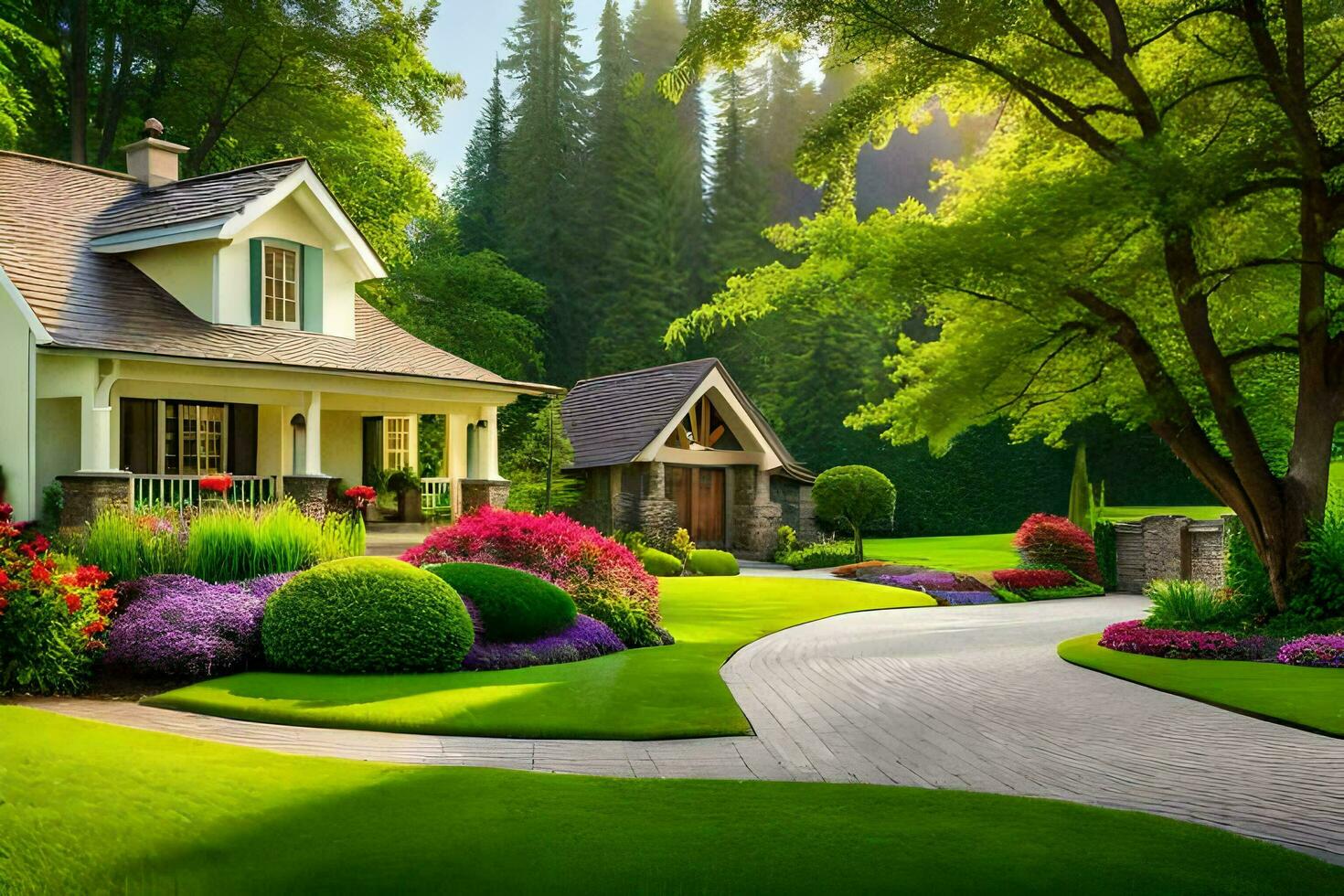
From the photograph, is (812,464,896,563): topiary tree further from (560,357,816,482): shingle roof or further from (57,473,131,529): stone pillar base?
(57,473,131,529): stone pillar base

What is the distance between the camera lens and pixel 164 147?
2077cm

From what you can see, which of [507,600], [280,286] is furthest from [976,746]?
[280,286]

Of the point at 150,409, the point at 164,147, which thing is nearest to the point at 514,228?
the point at 164,147

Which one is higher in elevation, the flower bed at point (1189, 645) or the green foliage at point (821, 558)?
the flower bed at point (1189, 645)

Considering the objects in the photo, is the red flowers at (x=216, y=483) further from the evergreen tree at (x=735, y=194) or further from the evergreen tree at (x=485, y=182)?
the evergreen tree at (x=485, y=182)

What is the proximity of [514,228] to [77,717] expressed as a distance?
137 ft

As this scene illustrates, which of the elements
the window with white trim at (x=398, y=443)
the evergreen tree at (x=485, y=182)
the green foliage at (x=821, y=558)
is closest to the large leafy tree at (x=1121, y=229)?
the window with white trim at (x=398, y=443)

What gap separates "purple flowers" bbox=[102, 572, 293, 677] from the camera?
403 inches

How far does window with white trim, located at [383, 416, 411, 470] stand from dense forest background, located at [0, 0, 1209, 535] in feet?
21.5

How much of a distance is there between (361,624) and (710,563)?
1477 cm

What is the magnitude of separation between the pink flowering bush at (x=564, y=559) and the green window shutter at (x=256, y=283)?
18.9 ft

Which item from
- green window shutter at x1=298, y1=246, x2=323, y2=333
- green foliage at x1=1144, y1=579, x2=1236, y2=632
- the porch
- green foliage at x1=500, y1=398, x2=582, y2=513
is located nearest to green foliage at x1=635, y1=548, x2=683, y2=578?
green foliage at x1=500, y1=398, x2=582, y2=513

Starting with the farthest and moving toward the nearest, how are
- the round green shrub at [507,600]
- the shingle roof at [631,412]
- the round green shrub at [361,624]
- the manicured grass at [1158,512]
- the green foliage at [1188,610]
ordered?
the manicured grass at [1158,512] < the shingle roof at [631,412] < the green foliage at [1188,610] < the round green shrub at [507,600] < the round green shrub at [361,624]

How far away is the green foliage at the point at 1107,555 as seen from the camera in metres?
24.4
